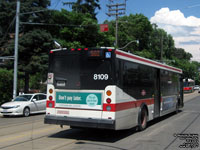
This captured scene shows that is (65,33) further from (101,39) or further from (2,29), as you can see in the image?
(2,29)

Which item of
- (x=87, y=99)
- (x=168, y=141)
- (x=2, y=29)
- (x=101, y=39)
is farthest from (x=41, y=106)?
(x=101, y=39)

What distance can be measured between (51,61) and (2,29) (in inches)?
1052

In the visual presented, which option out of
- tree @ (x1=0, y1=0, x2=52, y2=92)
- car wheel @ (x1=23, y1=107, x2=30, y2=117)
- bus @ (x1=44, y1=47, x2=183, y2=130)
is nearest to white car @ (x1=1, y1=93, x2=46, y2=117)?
car wheel @ (x1=23, y1=107, x2=30, y2=117)

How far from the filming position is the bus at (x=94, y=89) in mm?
7922

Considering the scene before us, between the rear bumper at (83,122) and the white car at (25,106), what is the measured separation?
7514 mm

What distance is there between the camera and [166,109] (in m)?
13.9

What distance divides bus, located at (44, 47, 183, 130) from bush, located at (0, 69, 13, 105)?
14.9 metres

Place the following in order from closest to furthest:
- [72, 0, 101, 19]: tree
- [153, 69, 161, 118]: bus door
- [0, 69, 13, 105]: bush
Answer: [153, 69, 161, 118]: bus door < [0, 69, 13, 105]: bush < [72, 0, 101, 19]: tree

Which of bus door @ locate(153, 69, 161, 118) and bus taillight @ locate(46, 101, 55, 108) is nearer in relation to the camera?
bus taillight @ locate(46, 101, 55, 108)

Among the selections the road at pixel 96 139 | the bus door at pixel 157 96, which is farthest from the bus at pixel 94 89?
the bus door at pixel 157 96

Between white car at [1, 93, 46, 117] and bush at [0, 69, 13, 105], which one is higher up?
bush at [0, 69, 13, 105]

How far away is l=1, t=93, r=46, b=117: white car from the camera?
15.4 meters

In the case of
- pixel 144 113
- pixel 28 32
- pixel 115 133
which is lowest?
pixel 115 133

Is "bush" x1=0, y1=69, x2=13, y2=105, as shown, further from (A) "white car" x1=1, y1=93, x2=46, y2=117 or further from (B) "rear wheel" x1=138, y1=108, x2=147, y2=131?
(B) "rear wheel" x1=138, y1=108, x2=147, y2=131
